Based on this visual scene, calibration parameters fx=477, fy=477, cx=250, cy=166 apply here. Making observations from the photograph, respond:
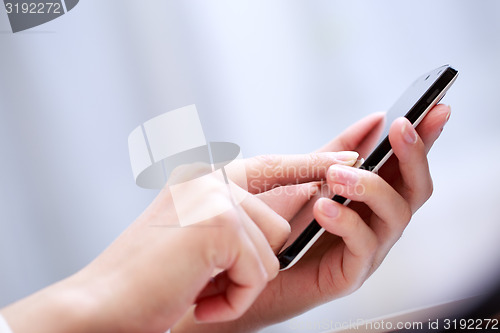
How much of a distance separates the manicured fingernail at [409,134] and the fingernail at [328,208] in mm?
122

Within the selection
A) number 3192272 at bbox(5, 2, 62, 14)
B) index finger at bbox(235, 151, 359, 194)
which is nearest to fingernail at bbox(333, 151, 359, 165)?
index finger at bbox(235, 151, 359, 194)

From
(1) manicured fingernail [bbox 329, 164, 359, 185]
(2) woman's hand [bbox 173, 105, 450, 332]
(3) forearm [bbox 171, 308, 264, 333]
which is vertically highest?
(1) manicured fingernail [bbox 329, 164, 359, 185]

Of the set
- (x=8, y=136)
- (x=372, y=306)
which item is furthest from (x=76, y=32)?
(x=372, y=306)

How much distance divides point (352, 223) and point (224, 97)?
79 centimetres

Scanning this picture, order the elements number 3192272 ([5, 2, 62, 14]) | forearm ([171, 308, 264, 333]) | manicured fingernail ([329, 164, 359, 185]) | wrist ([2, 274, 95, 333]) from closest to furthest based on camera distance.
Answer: wrist ([2, 274, 95, 333]), manicured fingernail ([329, 164, 359, 185]), forearm ([171, 308, 264, 333]), number 3192272 ([5, 2, 62, 14])

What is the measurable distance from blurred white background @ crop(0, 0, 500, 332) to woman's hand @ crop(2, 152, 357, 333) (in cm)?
62

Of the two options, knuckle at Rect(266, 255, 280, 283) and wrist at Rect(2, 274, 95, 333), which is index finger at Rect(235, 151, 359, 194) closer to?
knuckle at Rect(266, 255, 280, 283)

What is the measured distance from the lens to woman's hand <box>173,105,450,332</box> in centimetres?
56

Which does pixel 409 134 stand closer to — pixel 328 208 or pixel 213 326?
pixel 328 208

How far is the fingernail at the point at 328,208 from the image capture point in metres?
0.55

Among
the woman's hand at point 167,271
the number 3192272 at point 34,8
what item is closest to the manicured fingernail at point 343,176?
the woman's hand at point 167,271

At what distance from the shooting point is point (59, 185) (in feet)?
3.97

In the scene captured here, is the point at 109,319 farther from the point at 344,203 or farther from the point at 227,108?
the point at 227,108

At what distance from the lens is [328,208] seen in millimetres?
556
